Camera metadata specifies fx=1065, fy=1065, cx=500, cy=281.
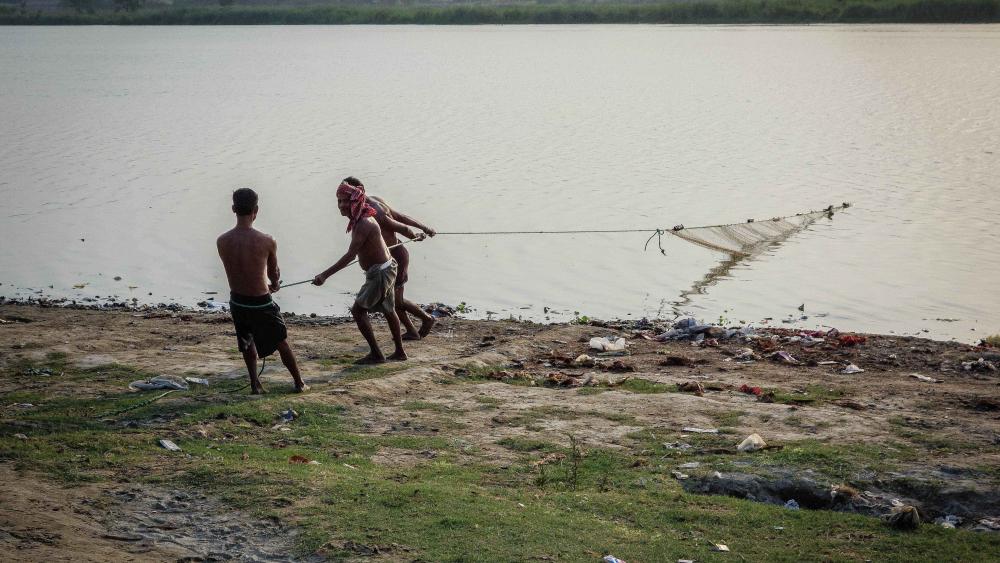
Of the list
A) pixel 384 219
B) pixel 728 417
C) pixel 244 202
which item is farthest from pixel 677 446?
pixel 384 219

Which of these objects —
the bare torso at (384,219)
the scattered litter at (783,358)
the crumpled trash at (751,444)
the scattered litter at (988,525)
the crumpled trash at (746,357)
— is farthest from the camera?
the bare torso at (384,219)

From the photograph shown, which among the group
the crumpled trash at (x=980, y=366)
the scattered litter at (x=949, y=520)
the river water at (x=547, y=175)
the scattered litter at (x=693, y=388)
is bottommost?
the river water at (x=547, y=175)

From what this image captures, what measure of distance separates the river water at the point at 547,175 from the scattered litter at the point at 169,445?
243 inches

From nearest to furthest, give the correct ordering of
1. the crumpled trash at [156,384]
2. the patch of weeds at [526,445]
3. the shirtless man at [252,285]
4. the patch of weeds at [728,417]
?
the patch of weeds at [526,445], the patch of weeds at [728,417], the shirtless man at [252,285], the crumpled trash at [156,384]

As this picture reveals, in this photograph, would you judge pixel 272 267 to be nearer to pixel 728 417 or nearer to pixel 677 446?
pixel 677 446

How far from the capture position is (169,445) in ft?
23.7

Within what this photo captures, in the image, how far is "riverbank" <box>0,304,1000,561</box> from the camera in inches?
232

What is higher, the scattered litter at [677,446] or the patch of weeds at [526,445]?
the scattered litter at [677,446]

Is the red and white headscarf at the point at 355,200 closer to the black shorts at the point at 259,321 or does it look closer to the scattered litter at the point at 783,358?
the black shorts at the point at 259,321

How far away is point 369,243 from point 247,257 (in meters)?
1.63

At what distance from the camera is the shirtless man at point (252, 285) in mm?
8359

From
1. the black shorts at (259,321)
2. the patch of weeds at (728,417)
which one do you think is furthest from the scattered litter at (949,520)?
the black shorts at (259,321)

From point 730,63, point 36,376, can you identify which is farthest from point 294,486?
point 730,63

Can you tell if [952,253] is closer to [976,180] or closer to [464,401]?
[976,180]
